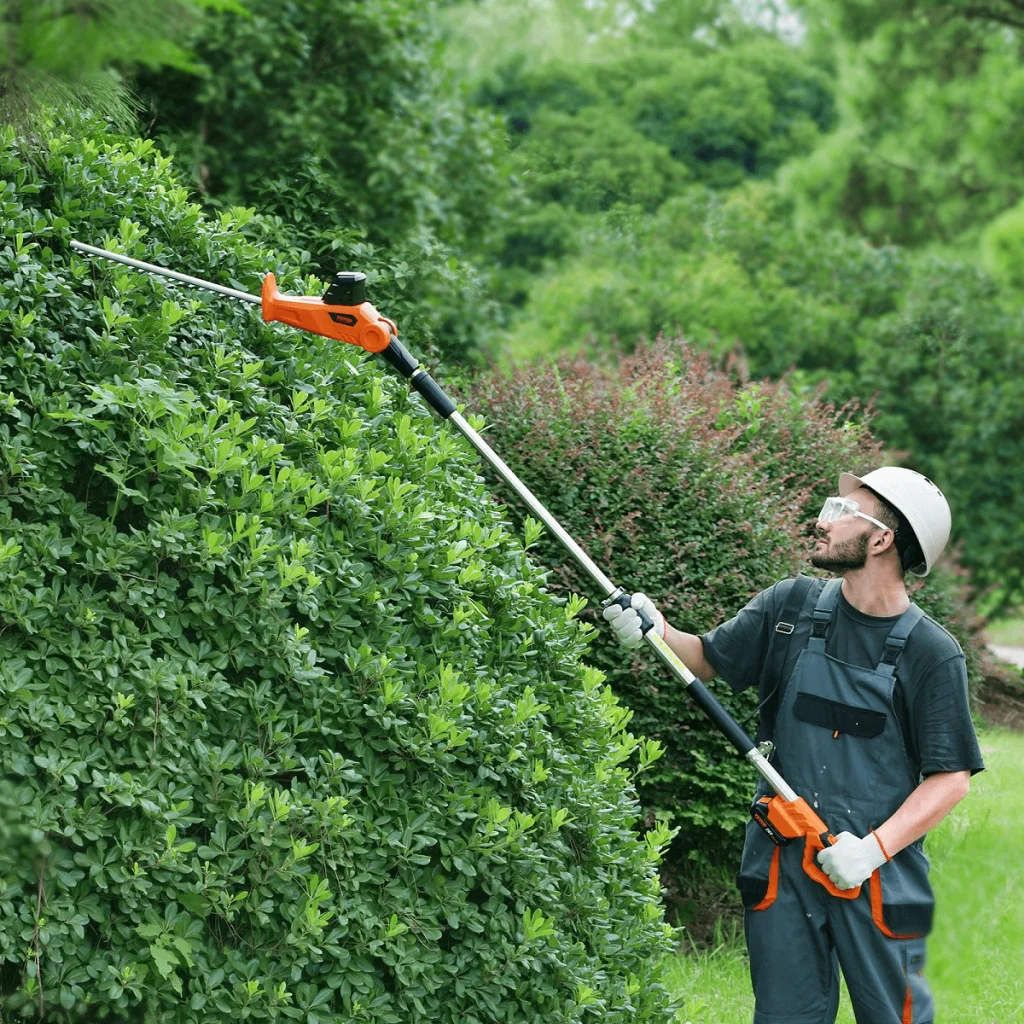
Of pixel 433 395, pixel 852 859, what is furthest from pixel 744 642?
pixel 433 395

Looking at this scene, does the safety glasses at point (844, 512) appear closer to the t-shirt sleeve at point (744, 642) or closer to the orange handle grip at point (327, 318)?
the t-shirt sleeve at point (744, 642)

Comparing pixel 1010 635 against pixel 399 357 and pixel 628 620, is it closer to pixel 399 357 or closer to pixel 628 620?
pixel 628 620

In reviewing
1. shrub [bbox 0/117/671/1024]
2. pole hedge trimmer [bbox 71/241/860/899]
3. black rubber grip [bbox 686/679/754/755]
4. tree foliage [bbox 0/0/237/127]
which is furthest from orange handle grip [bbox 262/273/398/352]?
black rubber grip [bbox 686/679/754/755]

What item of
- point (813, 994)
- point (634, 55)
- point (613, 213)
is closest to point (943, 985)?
point (813, 994)

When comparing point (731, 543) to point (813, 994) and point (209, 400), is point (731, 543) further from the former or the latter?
point (209, 400)

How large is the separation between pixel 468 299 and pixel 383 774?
6.62m

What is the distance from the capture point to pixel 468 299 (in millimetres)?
9078

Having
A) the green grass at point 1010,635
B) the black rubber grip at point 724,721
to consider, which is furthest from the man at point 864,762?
the green grass at point 1010,635

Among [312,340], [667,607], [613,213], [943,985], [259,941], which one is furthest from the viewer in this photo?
[613,213]

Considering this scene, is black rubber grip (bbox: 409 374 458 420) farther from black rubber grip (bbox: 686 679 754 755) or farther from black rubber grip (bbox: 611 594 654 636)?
black rubber grip (bbox: 686 679 754 755)

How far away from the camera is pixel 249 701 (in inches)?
105

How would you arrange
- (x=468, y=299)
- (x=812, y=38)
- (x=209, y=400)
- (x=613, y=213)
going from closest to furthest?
(x=209, y=400) < (x=468, y=299) < (x=613, y=213) < (x=812, y=38)

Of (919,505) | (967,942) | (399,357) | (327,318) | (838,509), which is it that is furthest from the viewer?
(967,942)

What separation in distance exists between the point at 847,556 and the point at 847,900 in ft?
2.89
